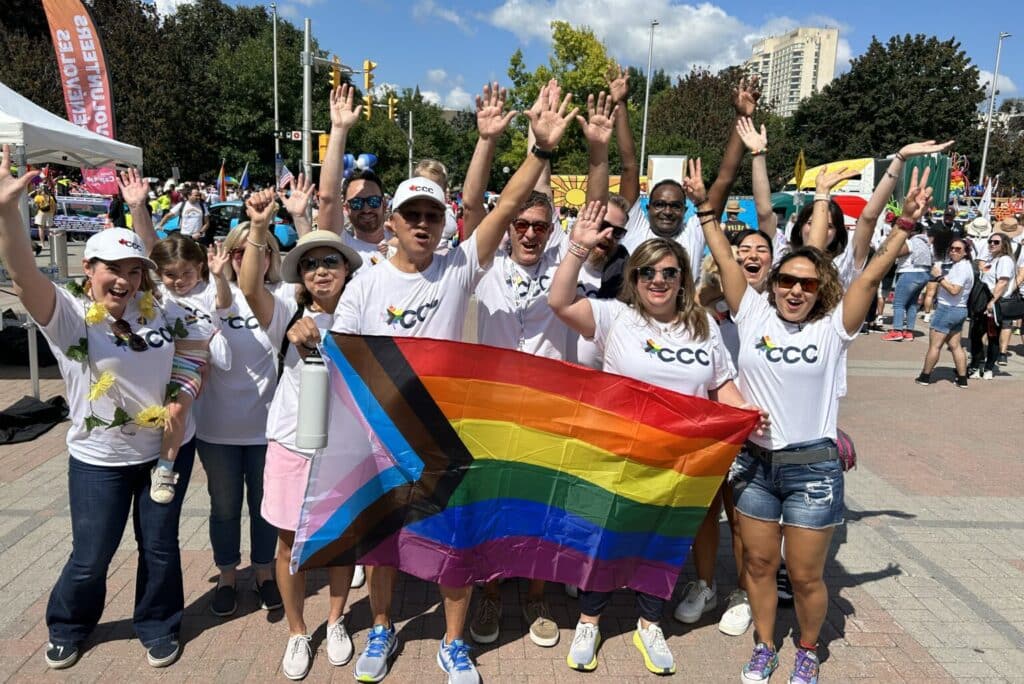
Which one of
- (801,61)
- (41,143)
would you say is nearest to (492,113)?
(41,143)

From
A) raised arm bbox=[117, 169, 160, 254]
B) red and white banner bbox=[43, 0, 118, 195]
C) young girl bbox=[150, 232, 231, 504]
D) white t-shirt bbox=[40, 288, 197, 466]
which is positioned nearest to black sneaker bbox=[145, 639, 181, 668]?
young girl bbox=[150, 232, 231, 504]

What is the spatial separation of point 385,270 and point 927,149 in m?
2.92

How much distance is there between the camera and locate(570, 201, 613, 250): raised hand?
3.25m

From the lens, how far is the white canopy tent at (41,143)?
703 cm

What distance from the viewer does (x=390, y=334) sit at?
3.21 metres

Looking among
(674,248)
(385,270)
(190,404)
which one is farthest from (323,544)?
(674,248)

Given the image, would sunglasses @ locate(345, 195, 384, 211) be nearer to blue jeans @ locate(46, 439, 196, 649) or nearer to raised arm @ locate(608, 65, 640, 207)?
raised arm @ locate(608, 65, 640, 207)

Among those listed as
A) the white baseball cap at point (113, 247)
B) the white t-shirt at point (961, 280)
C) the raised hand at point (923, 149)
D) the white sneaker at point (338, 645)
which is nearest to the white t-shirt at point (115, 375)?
the white baseball cap at point (113, 247)

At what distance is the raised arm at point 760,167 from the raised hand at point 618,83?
2.55 ft

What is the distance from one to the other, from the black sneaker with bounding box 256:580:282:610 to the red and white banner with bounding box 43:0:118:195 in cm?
976

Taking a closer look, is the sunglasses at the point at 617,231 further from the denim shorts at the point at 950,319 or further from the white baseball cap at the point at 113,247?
the denim shorts at the point at 950,319

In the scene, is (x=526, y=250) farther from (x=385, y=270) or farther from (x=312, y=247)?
(x=312, y=247)

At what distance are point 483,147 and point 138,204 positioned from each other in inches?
83.4

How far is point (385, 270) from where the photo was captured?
323 centimetres
